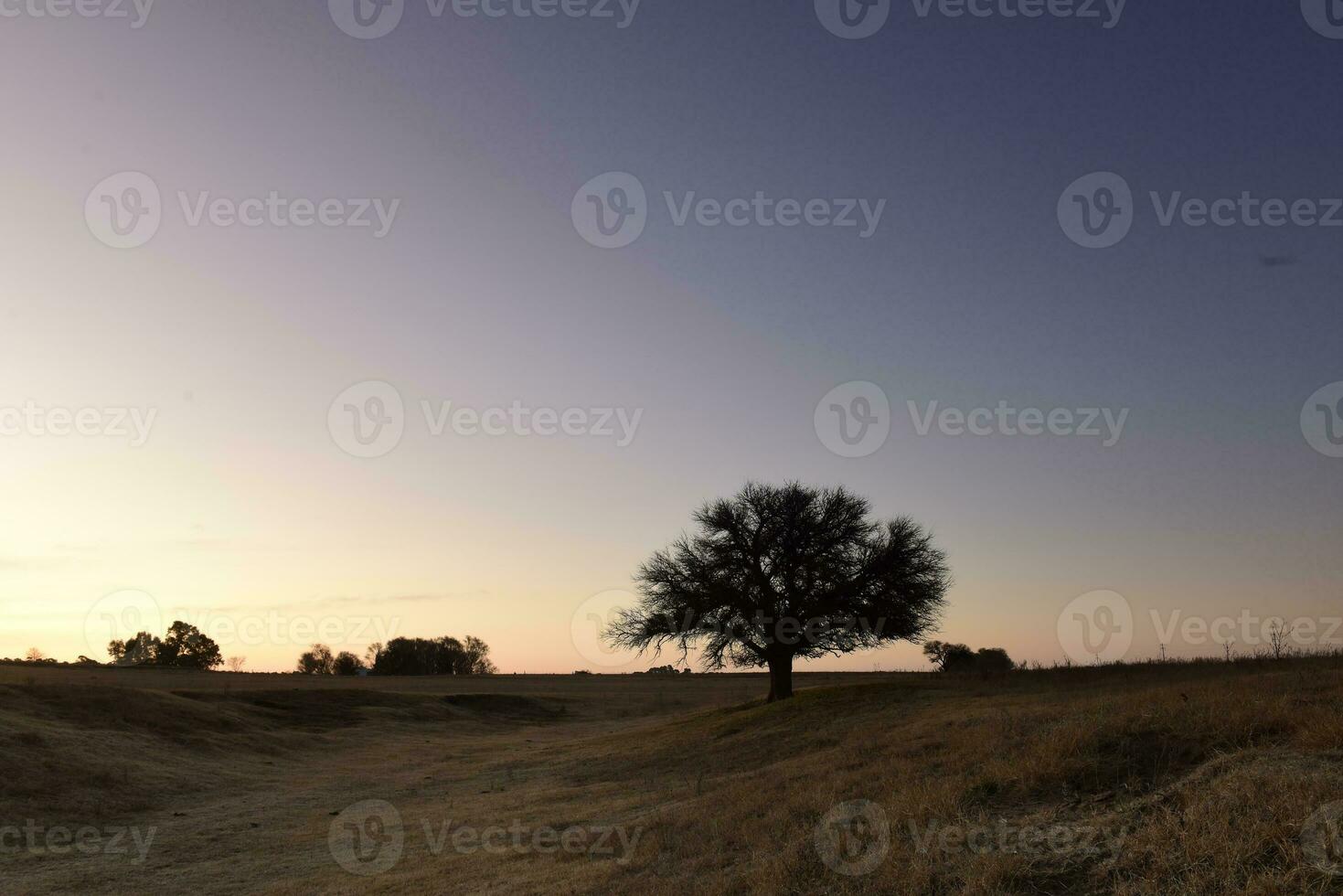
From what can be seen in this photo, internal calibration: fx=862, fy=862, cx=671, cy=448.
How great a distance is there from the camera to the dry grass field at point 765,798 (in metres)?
8.75

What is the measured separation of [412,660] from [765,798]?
11979 cm

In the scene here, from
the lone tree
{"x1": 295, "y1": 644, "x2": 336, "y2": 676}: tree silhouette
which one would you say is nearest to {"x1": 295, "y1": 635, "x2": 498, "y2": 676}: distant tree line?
{"x1": 295, "y1": 644, "x2": 336, "y2": 676}: tree silhouette

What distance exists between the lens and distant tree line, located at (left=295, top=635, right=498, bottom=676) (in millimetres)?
122188

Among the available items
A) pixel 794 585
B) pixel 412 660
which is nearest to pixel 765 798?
pixel 794 585

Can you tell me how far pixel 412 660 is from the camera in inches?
4919

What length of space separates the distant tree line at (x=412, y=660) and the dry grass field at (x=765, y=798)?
91085mm

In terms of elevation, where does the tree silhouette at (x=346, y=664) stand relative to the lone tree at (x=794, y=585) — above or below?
below

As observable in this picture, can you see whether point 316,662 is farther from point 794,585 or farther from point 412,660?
point 794,585

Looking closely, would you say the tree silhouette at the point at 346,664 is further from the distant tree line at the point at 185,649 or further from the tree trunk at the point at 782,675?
the tree trunk at the point at 782,675

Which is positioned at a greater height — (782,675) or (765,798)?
(782,675)

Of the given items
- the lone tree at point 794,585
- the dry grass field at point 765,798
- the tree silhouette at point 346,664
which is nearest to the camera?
the dry grass field at point 765,798

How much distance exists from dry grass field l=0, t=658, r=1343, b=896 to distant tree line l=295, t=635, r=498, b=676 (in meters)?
91.1

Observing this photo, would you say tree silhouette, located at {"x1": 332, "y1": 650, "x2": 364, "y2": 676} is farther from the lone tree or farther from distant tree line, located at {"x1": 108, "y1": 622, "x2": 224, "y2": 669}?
the lone tree

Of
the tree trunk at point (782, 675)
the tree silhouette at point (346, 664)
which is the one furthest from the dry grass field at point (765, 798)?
the tree silhouette at point (346, 664)
